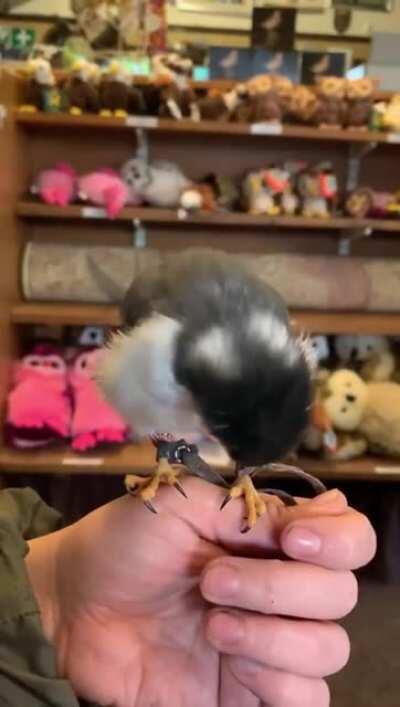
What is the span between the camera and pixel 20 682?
566 mm

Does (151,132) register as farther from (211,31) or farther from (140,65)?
(211,31)

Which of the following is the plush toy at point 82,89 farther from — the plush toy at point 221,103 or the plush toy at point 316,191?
the plush toy at point 316,191

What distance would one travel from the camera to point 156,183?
2.10 m

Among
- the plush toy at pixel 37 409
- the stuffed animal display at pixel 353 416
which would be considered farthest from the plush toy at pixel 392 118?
the plush toy at pixel 37 409

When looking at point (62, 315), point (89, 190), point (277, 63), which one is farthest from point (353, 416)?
point (277, 63)

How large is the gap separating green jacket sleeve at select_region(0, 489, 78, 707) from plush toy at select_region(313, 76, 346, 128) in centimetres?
170

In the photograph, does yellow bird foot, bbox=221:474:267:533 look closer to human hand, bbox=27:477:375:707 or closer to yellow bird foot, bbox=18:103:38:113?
human hand, bbox=27:477:375:707

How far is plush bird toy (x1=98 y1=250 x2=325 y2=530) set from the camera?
1.76 feet

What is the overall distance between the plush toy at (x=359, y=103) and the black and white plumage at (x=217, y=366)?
1613 millimetres

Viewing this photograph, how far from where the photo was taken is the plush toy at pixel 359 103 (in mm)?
2061

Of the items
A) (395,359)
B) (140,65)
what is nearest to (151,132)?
(140,65)

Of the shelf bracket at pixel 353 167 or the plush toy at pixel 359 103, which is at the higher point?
the plush toy at pixel 359 103

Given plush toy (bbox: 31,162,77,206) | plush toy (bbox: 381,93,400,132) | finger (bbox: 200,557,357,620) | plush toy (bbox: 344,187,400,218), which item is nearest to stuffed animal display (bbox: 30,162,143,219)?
plush toy (bbox: 31,162,77,206)

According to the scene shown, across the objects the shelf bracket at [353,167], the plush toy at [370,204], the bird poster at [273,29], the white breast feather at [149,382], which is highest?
the bird poster at [273,29]
